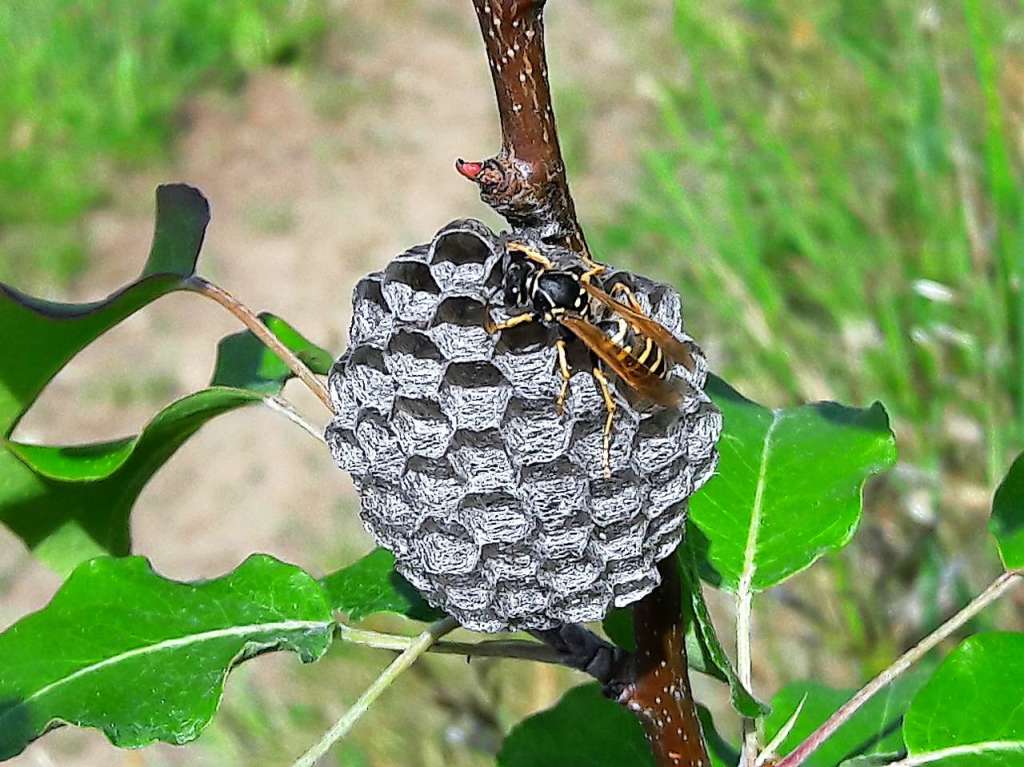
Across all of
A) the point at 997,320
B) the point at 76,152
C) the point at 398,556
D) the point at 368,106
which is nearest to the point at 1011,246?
the point at 997,320

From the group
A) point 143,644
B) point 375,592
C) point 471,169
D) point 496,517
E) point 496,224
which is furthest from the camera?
point 496,224

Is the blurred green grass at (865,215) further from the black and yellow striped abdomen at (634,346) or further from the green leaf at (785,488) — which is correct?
the black and yellow striped abdomen at (634,346)

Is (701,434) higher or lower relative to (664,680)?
higher

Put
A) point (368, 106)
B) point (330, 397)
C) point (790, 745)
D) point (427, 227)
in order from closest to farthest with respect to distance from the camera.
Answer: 1. point (330, 397)
2. point (790, 745)
3. point (427, 227)
4. point (368, 106)

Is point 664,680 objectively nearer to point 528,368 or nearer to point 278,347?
point 528,368

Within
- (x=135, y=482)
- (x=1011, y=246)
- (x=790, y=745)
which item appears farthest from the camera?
(x=1011, y=246)

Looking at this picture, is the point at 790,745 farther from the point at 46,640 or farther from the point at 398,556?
the point at 46,640

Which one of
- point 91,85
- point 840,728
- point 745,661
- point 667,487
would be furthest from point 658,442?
point 91,85

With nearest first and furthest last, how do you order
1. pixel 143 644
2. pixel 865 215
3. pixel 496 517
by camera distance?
pixel 496 517, pixel 143 644, pixel 865 215
